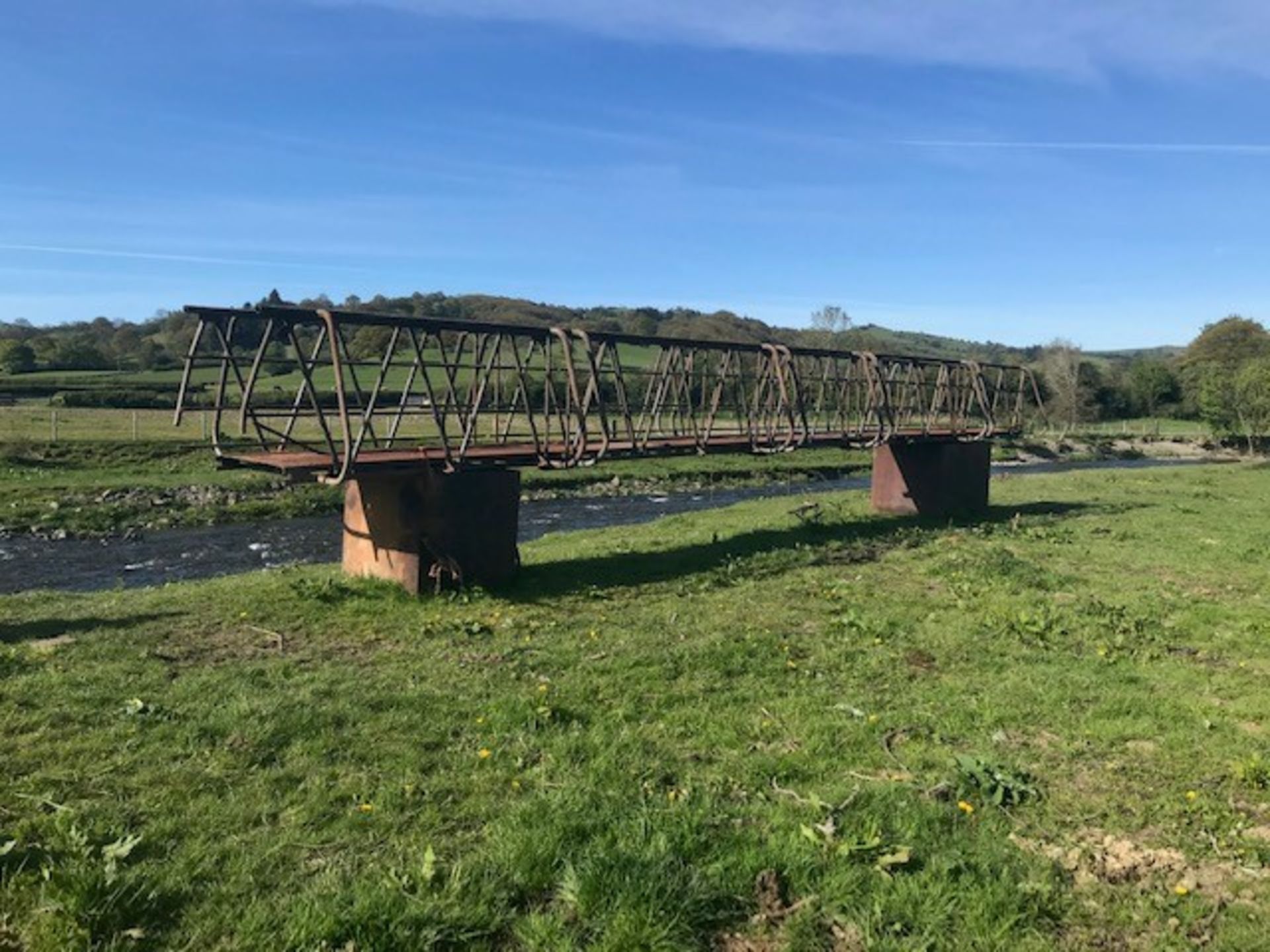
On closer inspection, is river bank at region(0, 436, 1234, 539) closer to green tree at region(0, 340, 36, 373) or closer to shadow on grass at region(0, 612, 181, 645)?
shadow on grass at region(0, 612, 181, 645)

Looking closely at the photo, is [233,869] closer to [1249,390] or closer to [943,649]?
[943,649]

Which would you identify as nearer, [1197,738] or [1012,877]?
[1012,877]

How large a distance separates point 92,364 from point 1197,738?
84.8 metres

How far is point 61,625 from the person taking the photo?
34.8 feet

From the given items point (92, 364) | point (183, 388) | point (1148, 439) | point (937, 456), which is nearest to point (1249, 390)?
point (1148, 439)

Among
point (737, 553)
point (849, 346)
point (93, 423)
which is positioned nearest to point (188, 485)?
point (93, 423)

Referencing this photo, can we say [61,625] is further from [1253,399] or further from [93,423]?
[1253,399]

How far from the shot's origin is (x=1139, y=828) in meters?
5.78

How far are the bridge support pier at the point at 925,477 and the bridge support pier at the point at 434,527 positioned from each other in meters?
12.3

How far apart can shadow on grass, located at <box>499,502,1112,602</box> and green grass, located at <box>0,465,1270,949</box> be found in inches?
38.1

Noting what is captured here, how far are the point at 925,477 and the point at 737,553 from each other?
861cm

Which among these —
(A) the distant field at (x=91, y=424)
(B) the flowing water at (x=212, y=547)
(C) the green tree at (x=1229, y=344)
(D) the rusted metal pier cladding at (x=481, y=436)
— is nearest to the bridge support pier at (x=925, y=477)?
(D) the rusted metal pier cladding at (x=481, y=436)

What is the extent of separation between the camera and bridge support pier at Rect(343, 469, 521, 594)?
40.8 feet

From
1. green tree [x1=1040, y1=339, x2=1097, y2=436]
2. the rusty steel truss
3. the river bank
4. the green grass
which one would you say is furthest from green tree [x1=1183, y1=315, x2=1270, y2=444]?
the green grass
